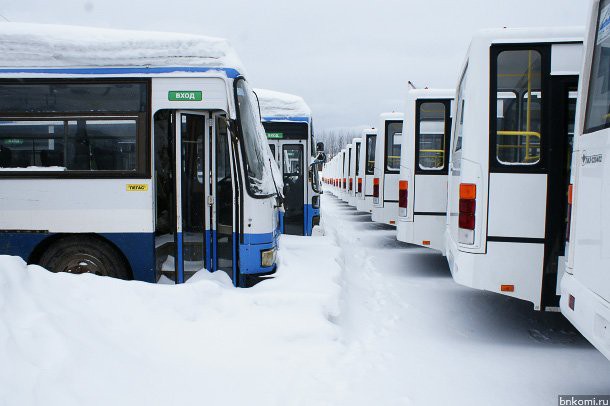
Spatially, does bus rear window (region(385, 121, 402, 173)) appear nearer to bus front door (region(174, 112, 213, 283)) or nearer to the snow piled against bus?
bus front door (region(174, 112, 213, 283))

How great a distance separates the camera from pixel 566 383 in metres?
4.20

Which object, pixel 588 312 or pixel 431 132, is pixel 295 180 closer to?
pixel 431 132

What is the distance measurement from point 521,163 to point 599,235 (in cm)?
176

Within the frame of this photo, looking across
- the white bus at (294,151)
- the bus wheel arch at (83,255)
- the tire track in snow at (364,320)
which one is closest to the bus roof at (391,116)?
the white bus at (294,151)

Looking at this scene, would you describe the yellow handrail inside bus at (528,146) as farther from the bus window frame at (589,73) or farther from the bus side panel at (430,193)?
the bus side panel at (430,193)

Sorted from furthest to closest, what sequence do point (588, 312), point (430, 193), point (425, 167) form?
point (425, 167), point (430, 193), point (588, 312)

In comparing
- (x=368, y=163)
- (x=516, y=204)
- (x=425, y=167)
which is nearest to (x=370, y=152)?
(x=368, y=163)

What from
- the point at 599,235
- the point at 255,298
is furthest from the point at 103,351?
the point at 599,235

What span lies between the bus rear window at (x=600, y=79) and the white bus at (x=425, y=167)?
502 cm

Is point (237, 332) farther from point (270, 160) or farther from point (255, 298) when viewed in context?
point (270, 160)

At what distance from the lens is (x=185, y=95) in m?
6.00

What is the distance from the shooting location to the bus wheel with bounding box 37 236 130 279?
6023 millimetres

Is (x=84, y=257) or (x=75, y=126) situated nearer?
(x=75, y=126)

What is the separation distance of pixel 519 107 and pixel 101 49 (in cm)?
484
